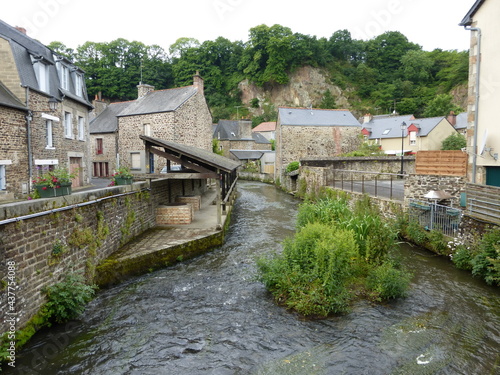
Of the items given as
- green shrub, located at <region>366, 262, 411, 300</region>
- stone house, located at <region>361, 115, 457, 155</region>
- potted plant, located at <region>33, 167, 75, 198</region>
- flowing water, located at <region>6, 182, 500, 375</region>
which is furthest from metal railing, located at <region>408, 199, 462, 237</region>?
Answer: stone house, located at <region>361, 115, 457, 155</region>

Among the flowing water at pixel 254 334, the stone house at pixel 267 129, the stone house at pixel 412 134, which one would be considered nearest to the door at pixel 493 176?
the flowing water at pixel 254 334

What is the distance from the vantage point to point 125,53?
196 feet

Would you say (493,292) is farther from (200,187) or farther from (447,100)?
(447,100)

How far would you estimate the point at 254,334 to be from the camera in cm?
534

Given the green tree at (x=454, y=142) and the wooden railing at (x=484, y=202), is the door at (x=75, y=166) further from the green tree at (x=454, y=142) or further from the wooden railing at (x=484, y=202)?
the green tree at (x=454, y=142)

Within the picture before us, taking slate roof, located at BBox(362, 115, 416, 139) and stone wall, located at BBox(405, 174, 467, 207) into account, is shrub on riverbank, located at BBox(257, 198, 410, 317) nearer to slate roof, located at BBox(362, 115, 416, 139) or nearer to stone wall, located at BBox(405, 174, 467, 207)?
stone wall, located at BBox(405, 174, 467, 207)

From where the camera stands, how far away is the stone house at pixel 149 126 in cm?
2218

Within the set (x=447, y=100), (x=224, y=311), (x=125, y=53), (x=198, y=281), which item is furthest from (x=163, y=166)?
(x=125, y=53)

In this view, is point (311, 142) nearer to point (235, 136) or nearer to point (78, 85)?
point (235, 136)

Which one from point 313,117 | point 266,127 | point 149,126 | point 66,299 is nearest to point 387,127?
point 313,117

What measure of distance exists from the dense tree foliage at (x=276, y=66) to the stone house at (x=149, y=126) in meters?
31.8

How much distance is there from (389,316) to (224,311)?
303 cm

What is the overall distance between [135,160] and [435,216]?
20.8m

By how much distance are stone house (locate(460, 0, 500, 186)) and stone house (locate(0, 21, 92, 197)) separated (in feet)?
46.2
